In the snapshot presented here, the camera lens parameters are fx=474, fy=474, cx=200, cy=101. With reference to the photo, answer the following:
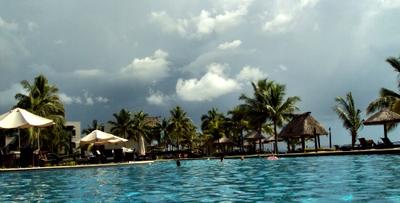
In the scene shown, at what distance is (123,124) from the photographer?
6762cm

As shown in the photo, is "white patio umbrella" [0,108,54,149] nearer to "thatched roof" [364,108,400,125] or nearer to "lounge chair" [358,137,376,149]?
"lounge chair" [358,137,376,149]

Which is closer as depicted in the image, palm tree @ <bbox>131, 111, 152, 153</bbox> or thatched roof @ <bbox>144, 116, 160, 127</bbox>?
palm tree @ <bbox>131, 111, 152, 153</bbox>

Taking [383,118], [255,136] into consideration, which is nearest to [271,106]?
[255,136]

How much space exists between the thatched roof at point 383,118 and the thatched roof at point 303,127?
7.12 m

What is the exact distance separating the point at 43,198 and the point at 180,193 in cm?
303

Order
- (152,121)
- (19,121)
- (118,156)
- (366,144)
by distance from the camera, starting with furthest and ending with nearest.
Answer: (152,121) → (366,144) → (118,156) → (19,121)

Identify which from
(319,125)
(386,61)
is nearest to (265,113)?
(319,125)

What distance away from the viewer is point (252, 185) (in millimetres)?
11898

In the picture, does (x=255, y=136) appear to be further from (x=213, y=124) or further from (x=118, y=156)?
(x=118, y=156)

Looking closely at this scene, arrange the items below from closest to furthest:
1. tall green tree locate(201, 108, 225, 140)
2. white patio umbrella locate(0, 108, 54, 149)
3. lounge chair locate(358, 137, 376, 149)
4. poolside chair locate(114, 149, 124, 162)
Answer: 1. white patio umbrella locate(0, 108, 54, 149)
2. poolside chair locate(114, 149, 124, 162)
3. lounge chair locate(358, 137, 376, 149)
4. tall green tree locate(201, 108, 225, 140)

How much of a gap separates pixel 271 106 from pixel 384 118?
1543 centimetres

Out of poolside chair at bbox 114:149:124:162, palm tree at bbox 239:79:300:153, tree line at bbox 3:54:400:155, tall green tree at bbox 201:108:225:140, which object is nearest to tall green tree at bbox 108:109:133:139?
tree line at bbox 3:54:400:155

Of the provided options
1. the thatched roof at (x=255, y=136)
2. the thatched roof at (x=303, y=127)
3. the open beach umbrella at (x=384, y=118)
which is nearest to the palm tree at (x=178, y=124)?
the thatched roof at (x=255, y=136)

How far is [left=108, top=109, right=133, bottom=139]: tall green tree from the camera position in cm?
6744
